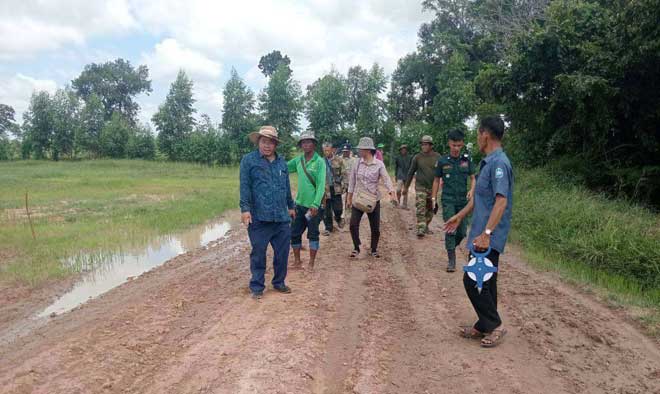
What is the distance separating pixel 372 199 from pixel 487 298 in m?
3.01

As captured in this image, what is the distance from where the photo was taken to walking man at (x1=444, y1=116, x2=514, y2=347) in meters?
3.87

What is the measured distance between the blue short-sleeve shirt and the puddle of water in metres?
5.05

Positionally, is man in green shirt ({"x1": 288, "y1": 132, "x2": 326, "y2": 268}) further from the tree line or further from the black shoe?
the tree line

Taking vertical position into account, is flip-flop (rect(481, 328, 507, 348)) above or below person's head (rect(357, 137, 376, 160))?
below

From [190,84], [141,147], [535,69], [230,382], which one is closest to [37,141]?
[141,147]

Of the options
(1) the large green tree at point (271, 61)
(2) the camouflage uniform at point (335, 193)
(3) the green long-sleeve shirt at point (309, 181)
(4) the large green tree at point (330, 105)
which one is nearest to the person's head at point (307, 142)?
(3) the green long-sleeve shirt at point (309, 181)

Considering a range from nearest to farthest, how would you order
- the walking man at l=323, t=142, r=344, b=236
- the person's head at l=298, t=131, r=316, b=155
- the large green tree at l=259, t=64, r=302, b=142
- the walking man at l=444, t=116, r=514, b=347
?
the walking man at l=444, t=116, r=514, b=347 → the person's head at l=298, t=131, r=316, b=155 → the walking man at l=323, t=142, r=344, b=236 → the large green tree at l=259, t=64, r=302, b=142

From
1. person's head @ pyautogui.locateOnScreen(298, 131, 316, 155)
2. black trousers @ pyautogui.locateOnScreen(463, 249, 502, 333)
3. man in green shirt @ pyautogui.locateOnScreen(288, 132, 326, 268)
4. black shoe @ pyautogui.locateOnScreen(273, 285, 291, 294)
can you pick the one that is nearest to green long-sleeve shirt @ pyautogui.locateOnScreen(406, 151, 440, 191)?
man in green shirt @ pyautogui.locateOnScreen(288, 132, 326, 268)

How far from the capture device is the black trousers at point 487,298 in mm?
4055

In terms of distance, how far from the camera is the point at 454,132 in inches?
248

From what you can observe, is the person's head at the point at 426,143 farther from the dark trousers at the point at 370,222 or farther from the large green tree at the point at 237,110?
the large green tree at the point at 237,110

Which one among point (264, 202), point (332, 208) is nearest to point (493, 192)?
point (264, 202)

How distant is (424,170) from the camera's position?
8.86m

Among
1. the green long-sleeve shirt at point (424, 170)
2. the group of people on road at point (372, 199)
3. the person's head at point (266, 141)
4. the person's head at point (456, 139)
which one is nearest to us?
the group of people on road at point (372, 199)
